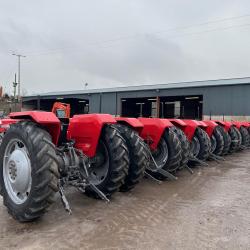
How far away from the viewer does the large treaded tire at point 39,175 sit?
3537 mm

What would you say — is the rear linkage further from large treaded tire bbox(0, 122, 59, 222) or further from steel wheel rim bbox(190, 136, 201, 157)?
steel wheel rim bbox(190, 136, 201, 157)

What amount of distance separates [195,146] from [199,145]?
106mm

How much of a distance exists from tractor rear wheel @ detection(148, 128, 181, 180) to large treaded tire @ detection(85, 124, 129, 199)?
190 centimetres

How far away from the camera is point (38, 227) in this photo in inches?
143

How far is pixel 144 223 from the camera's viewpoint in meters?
3.84

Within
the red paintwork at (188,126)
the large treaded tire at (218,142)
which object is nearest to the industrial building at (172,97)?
the large treaded tire at (218,142)

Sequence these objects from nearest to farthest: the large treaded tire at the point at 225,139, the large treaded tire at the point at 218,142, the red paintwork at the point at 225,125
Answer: the large treaded tire at the point at 218,142
the large treaded tire at the point at 225,139
the red paintwork at the point at 225,125

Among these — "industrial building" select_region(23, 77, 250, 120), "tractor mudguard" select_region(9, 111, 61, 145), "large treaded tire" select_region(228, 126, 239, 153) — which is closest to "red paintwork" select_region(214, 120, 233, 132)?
"large treaded tire" select_region(228, 126, 239, 153)

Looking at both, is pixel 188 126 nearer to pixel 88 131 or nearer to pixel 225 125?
pixel 225 125

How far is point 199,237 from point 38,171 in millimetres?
1803

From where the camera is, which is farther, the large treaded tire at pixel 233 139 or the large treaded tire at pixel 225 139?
the large treaded tire at pixel 233 139

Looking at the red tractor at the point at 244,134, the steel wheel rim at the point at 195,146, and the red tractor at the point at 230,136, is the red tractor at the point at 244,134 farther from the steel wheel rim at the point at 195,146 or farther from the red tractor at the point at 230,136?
the steel wheel rim at the point at 195,146

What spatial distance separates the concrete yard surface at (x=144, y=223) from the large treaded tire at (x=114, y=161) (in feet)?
0.81

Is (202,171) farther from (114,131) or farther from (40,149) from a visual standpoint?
(40,149)
